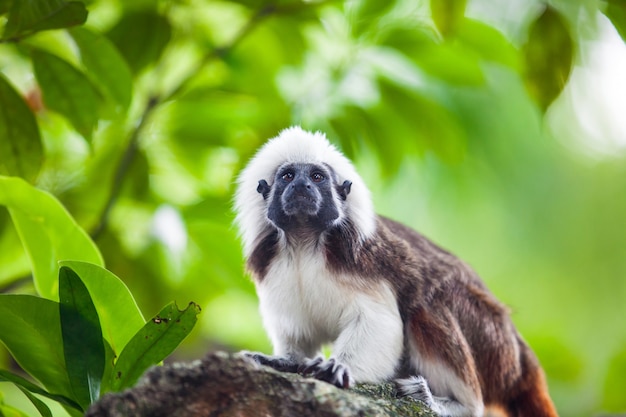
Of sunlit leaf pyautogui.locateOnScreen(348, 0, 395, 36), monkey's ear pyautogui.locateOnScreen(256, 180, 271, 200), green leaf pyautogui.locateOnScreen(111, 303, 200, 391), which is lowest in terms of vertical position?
green leaf pyautogui.locateOnScreen(111, 303, 200, 391)

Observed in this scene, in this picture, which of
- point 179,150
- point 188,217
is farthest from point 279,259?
point 179,150

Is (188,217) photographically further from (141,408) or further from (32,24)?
(141,408)

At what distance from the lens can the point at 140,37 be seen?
2.79 m

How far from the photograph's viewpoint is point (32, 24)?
6.62 feet

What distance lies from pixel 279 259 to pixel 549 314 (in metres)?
5.28

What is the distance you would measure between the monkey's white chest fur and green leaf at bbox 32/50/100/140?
86 centimetres

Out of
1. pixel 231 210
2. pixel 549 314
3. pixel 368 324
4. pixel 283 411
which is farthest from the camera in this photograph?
pixel 549 314

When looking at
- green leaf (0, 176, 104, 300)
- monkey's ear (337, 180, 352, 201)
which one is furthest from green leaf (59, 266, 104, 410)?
monkey's ear (337, 180, 352, 201)

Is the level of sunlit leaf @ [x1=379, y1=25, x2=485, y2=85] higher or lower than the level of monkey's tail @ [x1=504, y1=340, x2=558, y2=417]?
higher

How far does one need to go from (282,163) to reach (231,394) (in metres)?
1.28

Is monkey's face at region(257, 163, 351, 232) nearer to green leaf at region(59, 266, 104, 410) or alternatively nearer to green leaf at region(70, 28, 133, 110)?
green leaf at region(70, 28, 133, 110)

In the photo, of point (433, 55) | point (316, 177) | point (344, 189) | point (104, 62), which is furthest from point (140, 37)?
point (433, 55)

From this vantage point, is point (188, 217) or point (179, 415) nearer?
point (179, 415)

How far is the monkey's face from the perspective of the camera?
8.59ft
